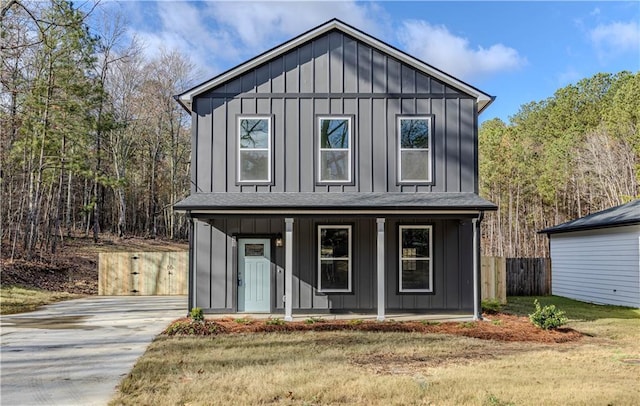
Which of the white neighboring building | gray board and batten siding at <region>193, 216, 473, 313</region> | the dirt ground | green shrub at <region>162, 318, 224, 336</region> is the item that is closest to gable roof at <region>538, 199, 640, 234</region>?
the white neighboring building

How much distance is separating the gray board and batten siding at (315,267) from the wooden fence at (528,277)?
8531 mm

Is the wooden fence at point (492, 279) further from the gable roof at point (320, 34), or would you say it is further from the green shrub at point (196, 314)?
the green shrub at point (196, 314)

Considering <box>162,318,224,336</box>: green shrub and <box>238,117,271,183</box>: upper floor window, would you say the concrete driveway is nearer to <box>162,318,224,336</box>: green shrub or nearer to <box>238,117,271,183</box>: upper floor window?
<box>162,318,224,336</box>: green shrub

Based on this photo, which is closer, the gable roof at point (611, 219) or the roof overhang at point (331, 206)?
the roof overhang at point (331, 206)

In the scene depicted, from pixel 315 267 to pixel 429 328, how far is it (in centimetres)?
324

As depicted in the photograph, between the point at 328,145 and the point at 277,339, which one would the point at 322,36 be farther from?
the point at 277,339

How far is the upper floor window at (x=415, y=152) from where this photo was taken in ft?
41.5

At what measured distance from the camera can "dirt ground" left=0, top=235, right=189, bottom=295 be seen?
1767 cm

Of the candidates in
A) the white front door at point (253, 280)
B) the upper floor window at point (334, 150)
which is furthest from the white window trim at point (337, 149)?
the white front door at point (253, 280)

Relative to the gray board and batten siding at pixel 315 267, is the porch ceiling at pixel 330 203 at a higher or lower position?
higher

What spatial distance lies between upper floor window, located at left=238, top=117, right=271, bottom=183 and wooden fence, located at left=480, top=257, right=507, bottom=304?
7.74 m

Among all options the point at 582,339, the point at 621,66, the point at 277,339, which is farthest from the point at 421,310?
the point at 621,66

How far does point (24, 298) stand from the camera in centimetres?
1559

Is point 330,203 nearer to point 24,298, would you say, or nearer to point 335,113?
point 335,113
